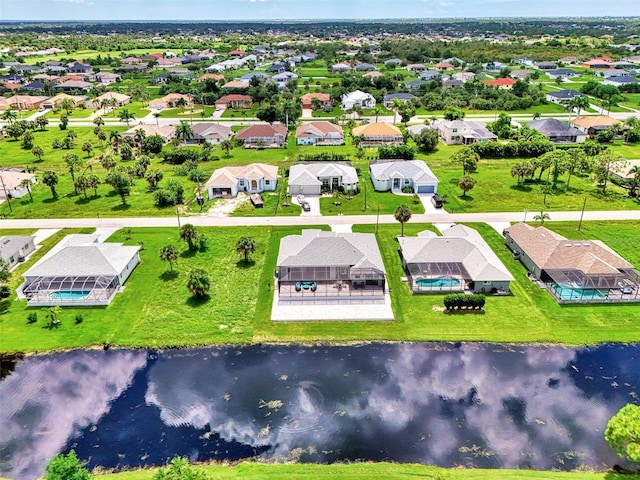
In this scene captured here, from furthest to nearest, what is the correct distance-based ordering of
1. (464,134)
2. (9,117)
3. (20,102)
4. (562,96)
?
(562,96) < (20,102) < (9,117) < (464,134)

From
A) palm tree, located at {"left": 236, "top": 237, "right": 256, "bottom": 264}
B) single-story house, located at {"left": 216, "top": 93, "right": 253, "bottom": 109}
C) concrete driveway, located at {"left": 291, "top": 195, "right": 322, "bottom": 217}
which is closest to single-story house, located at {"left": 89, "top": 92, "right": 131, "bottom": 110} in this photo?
single-story house, located at {"left": 216, "top": 93, "right": 253, "bottom": 109}

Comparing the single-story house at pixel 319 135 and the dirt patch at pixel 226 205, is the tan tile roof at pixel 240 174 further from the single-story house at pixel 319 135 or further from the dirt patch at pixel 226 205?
the single-story house at pixel 319 135

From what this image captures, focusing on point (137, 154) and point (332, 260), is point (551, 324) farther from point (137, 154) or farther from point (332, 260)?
point (137, 154)

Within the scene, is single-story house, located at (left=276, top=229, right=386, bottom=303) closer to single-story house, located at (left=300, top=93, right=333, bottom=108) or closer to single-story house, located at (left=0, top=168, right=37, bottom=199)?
single-story house, located at (left=0, top=168, right=37, bottom=199)

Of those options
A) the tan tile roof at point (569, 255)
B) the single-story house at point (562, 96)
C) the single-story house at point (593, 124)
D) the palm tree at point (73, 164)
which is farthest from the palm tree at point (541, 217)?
the single-story house at point (562, 96)

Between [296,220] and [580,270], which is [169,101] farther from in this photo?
[580,270]

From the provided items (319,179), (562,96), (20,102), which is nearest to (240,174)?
(319,179)
